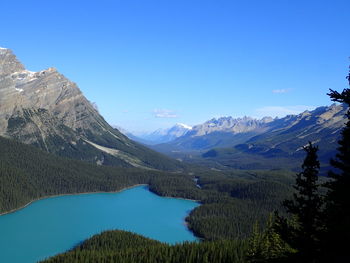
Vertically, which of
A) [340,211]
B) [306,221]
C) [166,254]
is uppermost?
[340,211]

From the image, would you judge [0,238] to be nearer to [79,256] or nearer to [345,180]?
[79,256]

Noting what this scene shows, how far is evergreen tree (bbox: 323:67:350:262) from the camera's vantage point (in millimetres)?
19017

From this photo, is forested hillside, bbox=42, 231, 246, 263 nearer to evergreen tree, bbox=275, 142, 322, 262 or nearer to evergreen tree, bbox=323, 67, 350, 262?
evergreen tree, bbox=275, 142, 322, 262

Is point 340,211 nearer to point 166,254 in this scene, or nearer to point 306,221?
point 306,221

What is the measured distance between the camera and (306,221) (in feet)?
73.7

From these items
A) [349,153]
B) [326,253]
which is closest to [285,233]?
[326,253]

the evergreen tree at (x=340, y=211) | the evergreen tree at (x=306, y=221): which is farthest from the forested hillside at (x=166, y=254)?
the evergreen tree at (x=340, y=211)

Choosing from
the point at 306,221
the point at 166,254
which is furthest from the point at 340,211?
the point at 166,254

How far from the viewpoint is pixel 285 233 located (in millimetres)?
22000

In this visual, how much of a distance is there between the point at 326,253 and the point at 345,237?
64.5 inches

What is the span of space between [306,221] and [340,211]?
2.36 metres

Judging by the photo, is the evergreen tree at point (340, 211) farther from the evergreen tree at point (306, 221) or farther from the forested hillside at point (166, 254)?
the forested hillside at point (166, 254)

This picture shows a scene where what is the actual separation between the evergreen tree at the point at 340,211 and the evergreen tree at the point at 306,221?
0.87 m

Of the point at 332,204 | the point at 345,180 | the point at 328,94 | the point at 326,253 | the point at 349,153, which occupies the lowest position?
the point at 326,253
